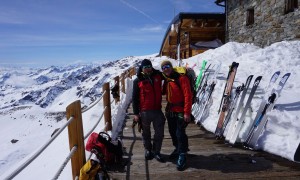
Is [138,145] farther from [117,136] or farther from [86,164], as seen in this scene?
[86,164]

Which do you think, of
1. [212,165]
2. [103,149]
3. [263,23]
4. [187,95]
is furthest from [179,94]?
[263,23]

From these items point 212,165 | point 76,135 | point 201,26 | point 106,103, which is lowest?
point 212,165

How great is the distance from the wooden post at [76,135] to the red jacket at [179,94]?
181 centimetres

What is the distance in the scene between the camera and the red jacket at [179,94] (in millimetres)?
4988

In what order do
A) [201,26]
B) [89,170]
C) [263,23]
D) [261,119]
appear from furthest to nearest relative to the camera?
[201,26], [263,23], [261,119], [89,170]

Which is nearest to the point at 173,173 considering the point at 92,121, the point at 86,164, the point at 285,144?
the point at 86,164

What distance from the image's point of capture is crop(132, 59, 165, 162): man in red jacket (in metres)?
5.29

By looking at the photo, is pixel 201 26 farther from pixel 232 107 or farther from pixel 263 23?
pixel 232 107

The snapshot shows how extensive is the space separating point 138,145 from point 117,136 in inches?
41.0

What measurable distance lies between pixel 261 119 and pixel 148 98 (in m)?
2.51

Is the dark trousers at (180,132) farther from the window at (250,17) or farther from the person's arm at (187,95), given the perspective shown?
the window at (250,17)

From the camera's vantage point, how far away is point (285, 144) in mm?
5637

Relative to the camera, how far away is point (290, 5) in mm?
13164

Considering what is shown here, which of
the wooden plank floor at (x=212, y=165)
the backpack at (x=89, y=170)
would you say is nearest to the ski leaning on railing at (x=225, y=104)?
the wooden plank floor at (x=212, y=165)
